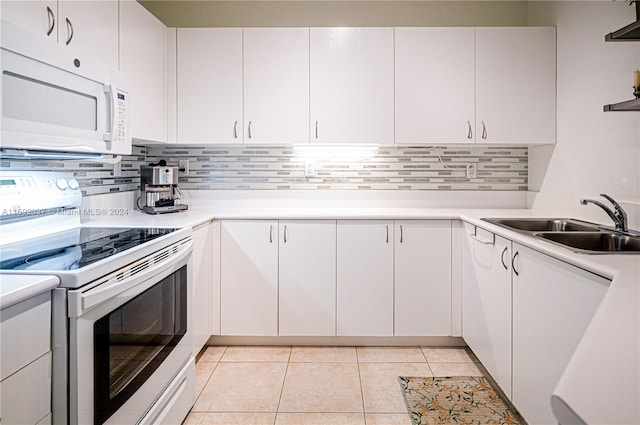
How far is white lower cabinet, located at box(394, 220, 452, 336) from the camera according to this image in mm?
2766

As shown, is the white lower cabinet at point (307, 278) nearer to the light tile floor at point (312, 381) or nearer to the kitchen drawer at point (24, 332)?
the light tile floor at point (312, 381)

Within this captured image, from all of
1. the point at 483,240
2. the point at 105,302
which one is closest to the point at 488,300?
the point at 483,240

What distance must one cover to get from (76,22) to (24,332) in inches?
57.4

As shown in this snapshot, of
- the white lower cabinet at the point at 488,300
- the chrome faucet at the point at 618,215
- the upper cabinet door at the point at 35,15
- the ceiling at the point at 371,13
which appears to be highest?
the ceiling at the point at 371,13

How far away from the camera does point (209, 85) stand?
2.95 meters


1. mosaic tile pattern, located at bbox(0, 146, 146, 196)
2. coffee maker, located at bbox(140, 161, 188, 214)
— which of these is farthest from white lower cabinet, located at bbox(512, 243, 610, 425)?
mosaic tile pattern, located at bbox(0, 146, 146, 196)

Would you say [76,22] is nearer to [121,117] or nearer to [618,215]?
[121,117]

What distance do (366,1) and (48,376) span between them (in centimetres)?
304

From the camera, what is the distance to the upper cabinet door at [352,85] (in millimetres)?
2914

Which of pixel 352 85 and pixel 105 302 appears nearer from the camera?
pixel 105 302

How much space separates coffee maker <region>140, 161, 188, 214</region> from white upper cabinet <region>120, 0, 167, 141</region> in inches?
8.2

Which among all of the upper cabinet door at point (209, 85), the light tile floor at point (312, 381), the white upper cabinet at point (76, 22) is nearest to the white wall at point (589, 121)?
the light tile floor at point (312, 381)

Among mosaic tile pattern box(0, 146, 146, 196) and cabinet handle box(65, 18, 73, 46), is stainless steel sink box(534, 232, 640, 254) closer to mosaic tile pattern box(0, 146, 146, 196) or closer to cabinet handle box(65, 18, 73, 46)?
cabinet handle box(65, 18, 73, 46)

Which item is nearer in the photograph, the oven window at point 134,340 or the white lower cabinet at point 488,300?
the oven window at point 134,340
